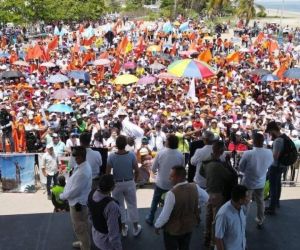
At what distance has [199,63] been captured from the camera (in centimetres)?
1198

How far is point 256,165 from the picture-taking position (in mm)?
6086

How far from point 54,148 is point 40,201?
106cm

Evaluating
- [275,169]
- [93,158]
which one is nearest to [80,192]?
[93,158]

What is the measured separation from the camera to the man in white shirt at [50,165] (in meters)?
8.89

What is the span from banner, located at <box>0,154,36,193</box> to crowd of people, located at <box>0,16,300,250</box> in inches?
21.5

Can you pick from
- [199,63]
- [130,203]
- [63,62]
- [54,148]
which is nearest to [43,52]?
[63,62]

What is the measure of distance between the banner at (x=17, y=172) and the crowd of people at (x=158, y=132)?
55 cm

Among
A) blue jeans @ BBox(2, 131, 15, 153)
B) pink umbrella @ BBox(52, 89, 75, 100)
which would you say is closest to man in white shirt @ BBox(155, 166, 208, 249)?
blue jeans @ BBox(2, 131, 15, 153)

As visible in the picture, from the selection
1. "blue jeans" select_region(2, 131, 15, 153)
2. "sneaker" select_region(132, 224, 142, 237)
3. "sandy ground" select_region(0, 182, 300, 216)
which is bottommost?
"sandy ground" select_region(0, 182, 300, 216)

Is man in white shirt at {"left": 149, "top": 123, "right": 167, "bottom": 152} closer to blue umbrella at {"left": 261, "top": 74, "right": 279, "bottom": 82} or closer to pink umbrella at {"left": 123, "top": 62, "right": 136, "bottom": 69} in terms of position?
blue umbrella at {"left": 261, "top": 74, "right": 279, "bottom": 82}

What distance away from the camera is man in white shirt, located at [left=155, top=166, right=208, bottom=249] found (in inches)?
180

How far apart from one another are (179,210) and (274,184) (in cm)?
270

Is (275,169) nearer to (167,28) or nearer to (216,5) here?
(167,28)

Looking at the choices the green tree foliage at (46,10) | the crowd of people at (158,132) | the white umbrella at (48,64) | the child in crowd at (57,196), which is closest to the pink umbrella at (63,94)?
the crowd of people at (158,132)
